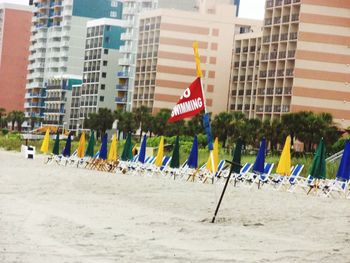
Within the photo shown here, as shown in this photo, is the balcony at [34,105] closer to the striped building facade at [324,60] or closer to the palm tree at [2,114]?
the palm tree at [2,114]

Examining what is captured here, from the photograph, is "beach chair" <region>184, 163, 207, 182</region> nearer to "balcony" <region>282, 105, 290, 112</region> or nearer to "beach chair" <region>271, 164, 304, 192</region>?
"beach chair" <region>271, 164, 304, 192</region>

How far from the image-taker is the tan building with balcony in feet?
362

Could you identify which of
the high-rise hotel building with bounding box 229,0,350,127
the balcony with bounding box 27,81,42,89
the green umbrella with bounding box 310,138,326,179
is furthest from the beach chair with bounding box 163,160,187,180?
the balcony with bounding box 27,81,42,89

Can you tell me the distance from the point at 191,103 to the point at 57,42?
429 feet

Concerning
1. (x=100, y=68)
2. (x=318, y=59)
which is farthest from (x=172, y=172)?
(x=100, y=68)

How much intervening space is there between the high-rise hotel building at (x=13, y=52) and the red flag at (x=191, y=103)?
14162cm

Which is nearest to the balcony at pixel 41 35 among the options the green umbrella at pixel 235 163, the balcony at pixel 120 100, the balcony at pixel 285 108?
the balcony at pixel 120 100

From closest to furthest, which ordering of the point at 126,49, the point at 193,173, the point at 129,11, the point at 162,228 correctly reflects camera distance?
the point at 162,228 → the point at 193,173 → the point at 126,49 → the point at 129,11

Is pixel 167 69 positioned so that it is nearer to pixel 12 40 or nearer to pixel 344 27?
pixel 344 27

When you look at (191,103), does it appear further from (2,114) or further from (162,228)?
(2,114)

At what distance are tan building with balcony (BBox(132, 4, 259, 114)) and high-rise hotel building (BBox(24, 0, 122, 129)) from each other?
34.4 metres

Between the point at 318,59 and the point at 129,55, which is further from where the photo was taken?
the point at 129,55

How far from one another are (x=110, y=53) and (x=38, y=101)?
2367cm

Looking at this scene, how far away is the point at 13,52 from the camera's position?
160625 millimetres
